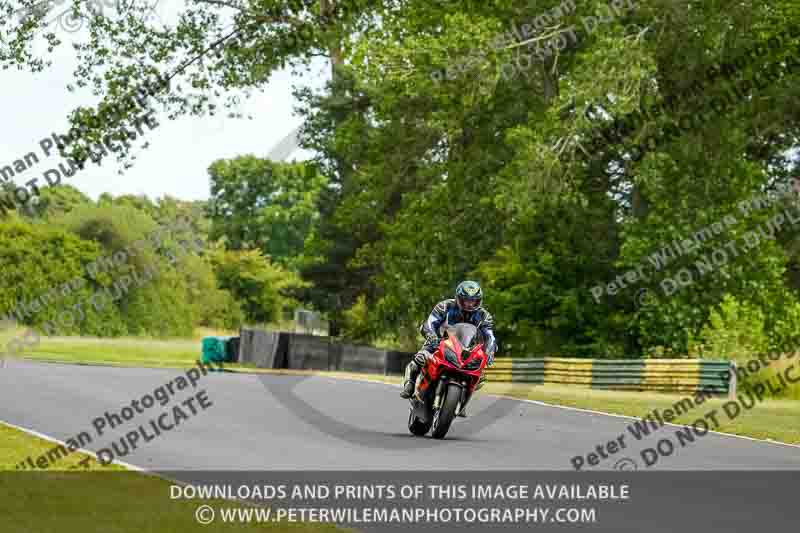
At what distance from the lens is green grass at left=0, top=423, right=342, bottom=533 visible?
962 centimetres

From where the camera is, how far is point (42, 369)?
32.4m

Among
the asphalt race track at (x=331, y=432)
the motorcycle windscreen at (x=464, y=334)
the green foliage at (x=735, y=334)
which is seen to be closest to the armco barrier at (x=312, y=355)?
the green foliage at (x=735, y=334)

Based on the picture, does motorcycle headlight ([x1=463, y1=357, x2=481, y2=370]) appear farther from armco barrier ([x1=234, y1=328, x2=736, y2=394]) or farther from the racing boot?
armco barrier ([x1=234, y1=328, x2=736, y2=394])

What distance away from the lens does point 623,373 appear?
34250 mm

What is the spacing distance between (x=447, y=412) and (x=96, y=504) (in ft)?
22.2

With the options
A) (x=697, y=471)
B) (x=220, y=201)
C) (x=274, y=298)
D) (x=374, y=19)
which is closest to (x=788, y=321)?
(x=374, y=19)

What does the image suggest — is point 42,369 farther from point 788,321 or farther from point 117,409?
point 788,321

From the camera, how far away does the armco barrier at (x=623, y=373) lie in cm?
3094

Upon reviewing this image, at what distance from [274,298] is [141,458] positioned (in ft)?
286

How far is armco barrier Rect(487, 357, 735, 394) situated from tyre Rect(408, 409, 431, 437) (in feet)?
45.6

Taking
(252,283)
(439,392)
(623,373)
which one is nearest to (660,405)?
(623,373)

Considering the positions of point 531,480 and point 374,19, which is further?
point 374,19

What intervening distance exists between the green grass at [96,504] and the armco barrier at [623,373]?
64.6 ft

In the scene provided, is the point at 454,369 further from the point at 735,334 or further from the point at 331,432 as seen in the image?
the point at 735,334
